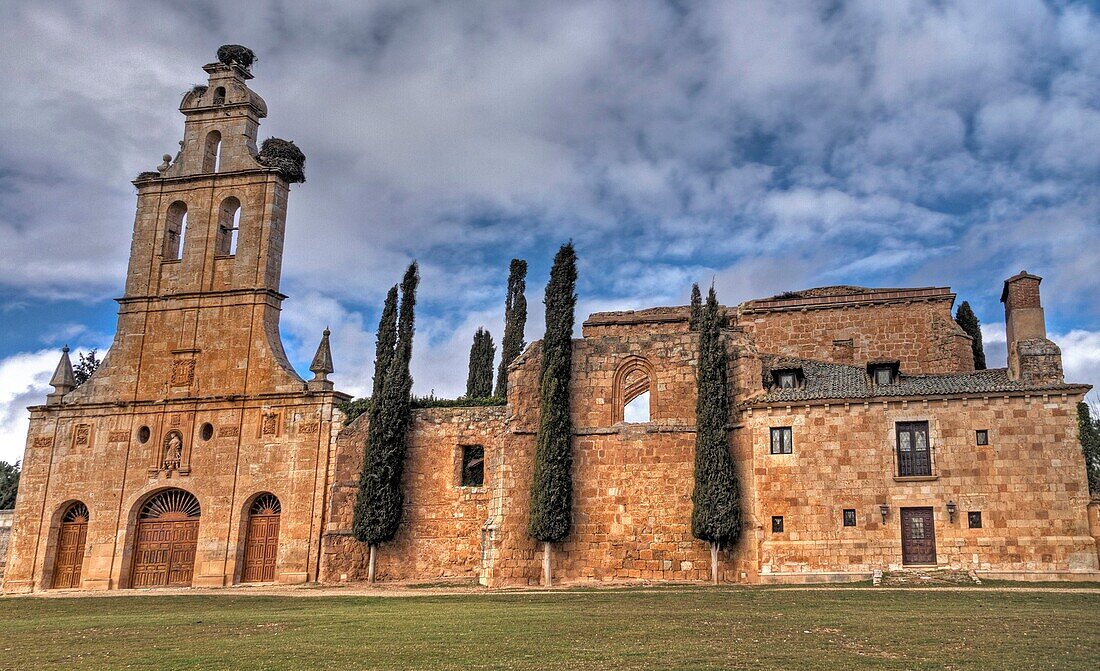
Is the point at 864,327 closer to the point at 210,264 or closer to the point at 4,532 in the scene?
the point at 210,264

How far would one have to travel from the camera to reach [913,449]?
88.5 ft

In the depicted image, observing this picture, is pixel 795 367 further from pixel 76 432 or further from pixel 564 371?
pixel 76 432

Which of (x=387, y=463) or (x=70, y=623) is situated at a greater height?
(x=387, y=463)

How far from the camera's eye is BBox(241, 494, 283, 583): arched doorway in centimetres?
3394

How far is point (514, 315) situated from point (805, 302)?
12677 mm

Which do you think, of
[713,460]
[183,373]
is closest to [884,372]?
[713,460]

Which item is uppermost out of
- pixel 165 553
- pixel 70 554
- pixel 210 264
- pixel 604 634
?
pixel 210 264

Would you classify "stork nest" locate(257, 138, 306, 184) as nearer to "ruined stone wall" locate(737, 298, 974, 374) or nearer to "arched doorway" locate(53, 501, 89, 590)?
"arched doorway" locate(53, 501, 89, 590)

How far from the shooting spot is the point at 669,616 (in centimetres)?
1789

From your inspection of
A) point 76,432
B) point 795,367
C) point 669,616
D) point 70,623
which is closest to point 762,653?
point 669,616

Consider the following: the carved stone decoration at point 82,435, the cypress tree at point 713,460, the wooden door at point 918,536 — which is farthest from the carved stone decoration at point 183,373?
the wooden door at point 918,536

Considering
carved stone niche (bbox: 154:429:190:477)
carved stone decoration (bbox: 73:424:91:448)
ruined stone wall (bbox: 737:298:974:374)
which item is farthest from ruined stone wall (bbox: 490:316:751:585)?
carved stone decoration (bbox: 73:424:91:448)

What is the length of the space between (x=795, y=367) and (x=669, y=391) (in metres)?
3.88

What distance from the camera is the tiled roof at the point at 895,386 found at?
26.7 meters
